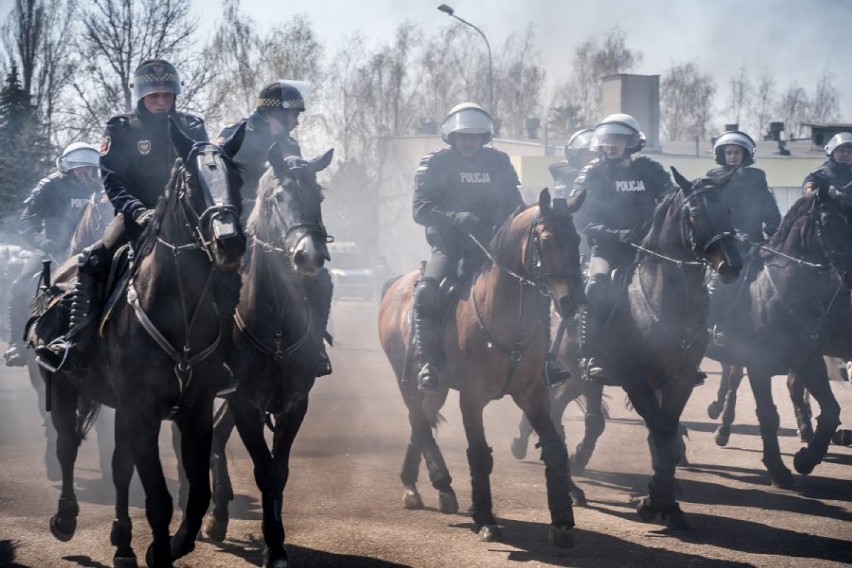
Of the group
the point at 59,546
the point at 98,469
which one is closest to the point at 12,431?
the point at 98,469

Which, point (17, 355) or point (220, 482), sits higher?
point (17, 355)

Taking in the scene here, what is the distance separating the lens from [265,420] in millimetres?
8484

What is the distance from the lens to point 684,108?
6769cm

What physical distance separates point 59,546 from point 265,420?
1.87 meters

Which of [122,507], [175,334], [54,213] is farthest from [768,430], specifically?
[54,213]

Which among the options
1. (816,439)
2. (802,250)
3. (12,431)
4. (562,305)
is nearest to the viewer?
(562,305)

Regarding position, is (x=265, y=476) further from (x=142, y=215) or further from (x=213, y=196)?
(x=213, y=196)

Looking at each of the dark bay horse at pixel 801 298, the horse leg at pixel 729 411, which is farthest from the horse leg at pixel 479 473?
the horse leg at pixel 729 411

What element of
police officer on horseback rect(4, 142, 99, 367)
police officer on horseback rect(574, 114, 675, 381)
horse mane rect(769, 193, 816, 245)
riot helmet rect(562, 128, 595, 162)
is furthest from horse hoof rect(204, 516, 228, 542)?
riot helmet rect(562, 128, 595, 162)

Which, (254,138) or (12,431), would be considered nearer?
(254,138)

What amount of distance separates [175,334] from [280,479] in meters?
1.49

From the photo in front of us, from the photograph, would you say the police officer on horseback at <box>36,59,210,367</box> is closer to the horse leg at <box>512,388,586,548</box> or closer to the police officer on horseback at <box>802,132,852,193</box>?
the horse leg at <box>512,388,586,548</box>

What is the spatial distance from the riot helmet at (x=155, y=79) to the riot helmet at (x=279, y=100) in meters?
1.41

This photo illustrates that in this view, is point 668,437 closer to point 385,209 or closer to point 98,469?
point 98,469
